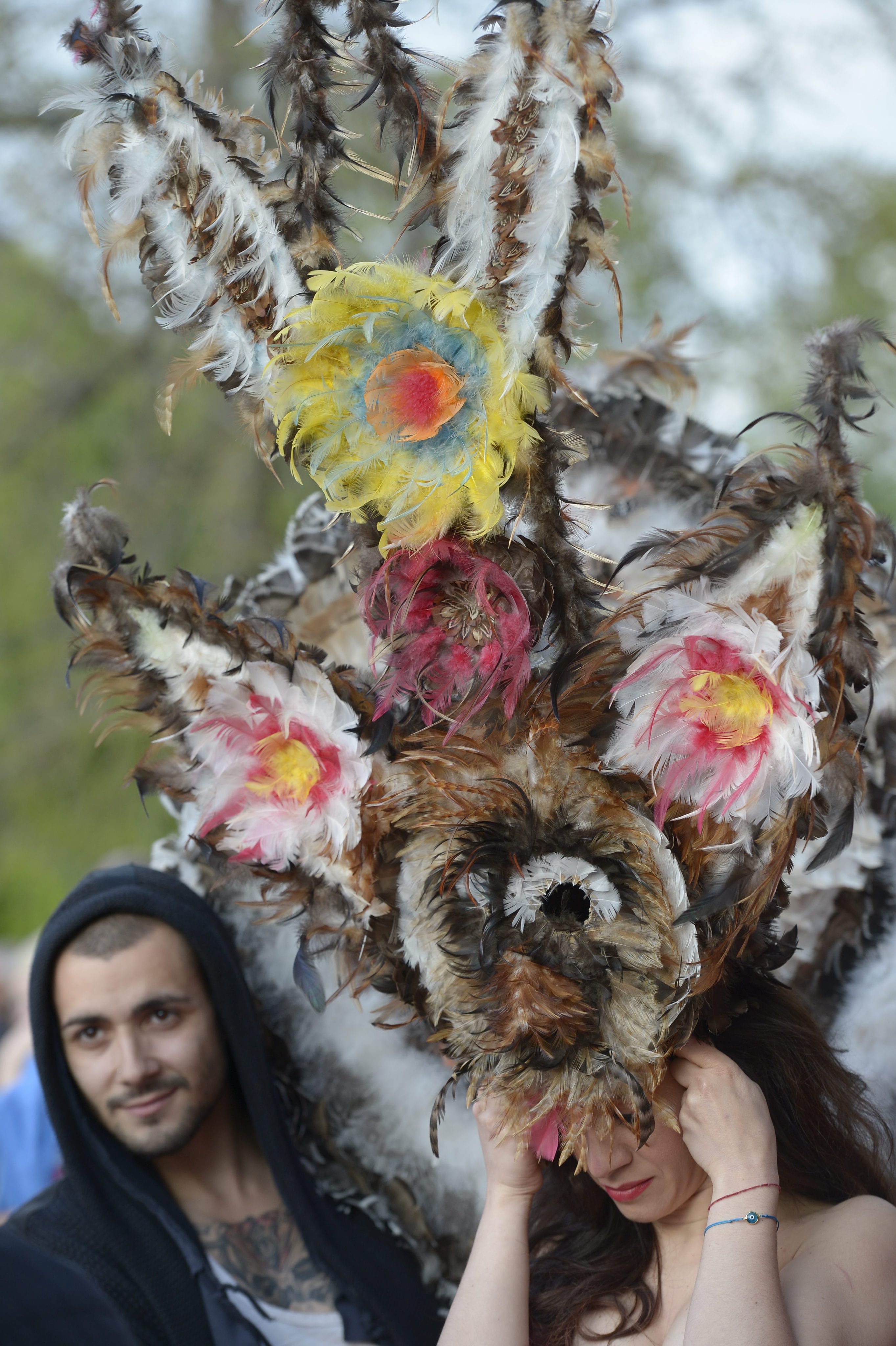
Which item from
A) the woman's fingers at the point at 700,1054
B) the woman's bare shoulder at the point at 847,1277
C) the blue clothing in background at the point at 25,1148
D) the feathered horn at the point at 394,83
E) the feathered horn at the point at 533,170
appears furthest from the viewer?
the blue clothing in background at the point at 25,1148

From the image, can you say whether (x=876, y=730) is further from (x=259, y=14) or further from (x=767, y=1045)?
(x=259, y=14)

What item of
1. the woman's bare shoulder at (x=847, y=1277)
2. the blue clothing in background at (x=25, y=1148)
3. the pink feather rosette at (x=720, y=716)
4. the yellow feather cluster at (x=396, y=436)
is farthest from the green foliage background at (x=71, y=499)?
the woman's bare shoulder at (x=847, y=1277)

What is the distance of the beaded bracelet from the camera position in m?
1.39

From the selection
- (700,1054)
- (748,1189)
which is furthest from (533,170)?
(748,1189)

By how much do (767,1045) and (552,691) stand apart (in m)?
0.63

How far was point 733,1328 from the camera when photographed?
1.32 m

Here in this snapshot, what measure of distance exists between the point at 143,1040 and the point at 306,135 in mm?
1442

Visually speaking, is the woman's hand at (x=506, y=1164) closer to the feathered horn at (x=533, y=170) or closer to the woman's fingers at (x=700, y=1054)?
the woman's fingers at (x=700, y=1054)

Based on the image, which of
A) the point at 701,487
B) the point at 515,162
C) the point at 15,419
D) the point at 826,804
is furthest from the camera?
the point at 15,419

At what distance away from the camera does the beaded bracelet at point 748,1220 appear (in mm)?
1387

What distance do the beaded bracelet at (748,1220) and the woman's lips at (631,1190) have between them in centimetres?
17

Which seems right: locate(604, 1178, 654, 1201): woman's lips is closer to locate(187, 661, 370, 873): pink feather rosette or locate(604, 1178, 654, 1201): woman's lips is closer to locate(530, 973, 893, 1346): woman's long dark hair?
locate(530, 973, 893, 1346): woman's long dark hair

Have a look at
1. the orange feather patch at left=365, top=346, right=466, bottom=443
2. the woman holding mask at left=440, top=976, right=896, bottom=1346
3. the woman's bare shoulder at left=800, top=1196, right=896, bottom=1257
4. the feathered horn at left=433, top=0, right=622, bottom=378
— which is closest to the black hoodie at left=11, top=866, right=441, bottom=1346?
the woman holding mask at left=440, top=976, right=896, bottom=1346

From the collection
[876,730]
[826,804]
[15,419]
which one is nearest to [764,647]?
[826,804]
